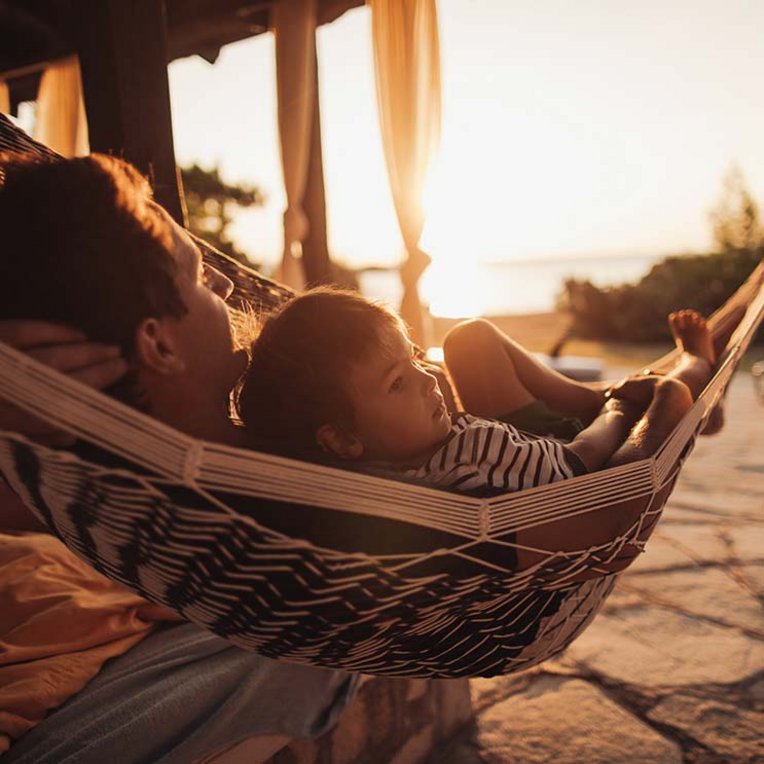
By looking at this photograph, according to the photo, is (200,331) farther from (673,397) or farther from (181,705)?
(673,397)

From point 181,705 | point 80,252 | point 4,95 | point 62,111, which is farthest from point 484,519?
point 4,95

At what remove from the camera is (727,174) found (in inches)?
405

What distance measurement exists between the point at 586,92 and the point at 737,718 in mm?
5464

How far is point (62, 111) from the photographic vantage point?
139 inches

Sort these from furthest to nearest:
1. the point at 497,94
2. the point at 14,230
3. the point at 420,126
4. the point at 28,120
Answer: the point at 497,94 → the point at 28,120 → the point at 420,126 → the point at 14,230

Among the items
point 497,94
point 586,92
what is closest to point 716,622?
point 497,94

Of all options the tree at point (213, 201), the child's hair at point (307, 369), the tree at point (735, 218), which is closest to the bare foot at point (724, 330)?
the child's hair at point (307, 369)

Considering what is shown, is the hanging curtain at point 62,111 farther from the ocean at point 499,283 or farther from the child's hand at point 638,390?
the child's hand at point 638,390

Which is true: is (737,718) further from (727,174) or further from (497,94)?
(727,174)

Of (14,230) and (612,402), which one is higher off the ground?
(14,230)

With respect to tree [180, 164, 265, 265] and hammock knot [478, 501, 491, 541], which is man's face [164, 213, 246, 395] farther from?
tree [180, 164, 265, 265]

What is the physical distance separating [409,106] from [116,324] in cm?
235

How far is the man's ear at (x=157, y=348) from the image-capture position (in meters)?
0.77

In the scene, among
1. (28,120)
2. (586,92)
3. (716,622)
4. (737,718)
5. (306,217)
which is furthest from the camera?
(586,92)
